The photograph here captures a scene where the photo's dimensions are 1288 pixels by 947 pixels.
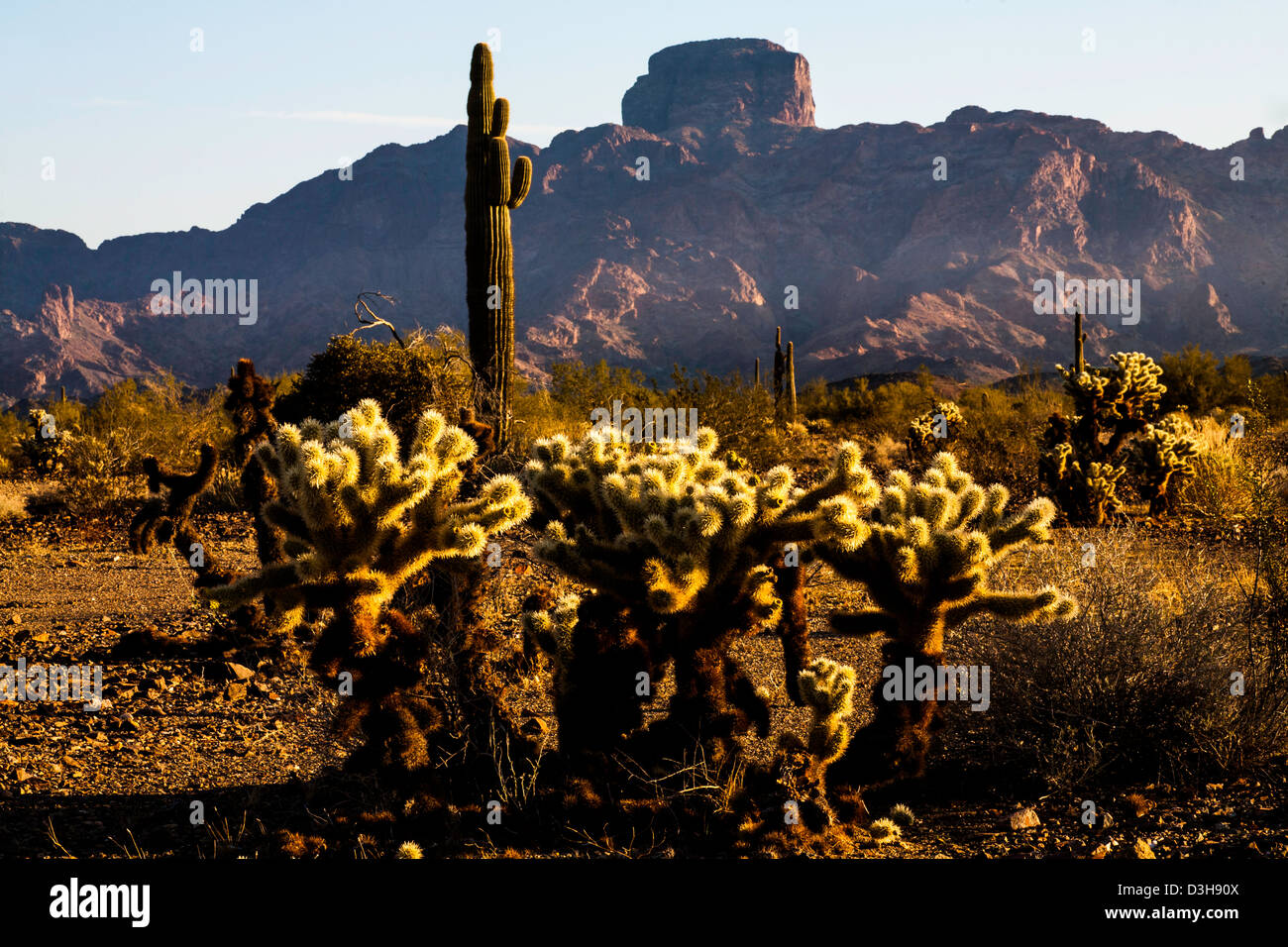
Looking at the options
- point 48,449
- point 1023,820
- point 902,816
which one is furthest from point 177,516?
point 48,449

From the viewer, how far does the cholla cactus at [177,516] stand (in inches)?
248

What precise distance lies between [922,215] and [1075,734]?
5502 inches

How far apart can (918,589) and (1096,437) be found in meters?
8.81

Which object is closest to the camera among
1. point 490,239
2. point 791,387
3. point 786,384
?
point 490,239

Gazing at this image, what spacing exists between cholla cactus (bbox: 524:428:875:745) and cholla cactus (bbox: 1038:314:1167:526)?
8130 mm

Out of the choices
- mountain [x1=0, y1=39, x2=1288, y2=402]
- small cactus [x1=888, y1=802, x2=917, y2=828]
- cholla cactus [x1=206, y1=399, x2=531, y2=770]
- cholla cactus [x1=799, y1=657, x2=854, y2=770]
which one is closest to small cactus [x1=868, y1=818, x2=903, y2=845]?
small cactus [x1=888, y1=802, x2=917, y2=828]

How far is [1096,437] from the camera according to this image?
472 inches

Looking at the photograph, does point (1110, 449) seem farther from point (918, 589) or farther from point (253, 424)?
point (253, 424)

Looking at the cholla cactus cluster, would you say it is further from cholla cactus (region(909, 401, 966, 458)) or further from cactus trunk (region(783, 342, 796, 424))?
cactus trunk (region(783, 342, 796, 424))

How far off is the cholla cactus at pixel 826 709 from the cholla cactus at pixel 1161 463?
9072mm

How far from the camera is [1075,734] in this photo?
4535 millimetres

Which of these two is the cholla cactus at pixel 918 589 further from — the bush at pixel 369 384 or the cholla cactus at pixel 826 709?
the bush at pixel 369 384
